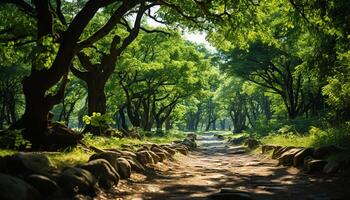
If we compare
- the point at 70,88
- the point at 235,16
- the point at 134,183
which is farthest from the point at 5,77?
the point at 134,183

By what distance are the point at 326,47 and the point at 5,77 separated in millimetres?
30466

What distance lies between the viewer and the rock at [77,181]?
6.75m

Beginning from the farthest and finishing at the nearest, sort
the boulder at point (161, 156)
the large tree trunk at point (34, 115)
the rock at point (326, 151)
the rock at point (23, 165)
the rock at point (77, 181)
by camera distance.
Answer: the boulder at point (161, 156)
the large tree trunk at point (34, 115)
the rock at point (326, 151)
the rock at point (23, 165)
the rock at point (77, 181)

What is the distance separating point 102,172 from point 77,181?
1.17 meters

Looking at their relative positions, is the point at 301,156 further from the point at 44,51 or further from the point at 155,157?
the point at 44,51

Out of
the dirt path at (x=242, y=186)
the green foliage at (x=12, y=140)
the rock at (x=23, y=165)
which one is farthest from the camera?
the green foliage at (x=12, y=140)

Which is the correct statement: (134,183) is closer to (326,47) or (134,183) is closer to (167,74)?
(326,47)

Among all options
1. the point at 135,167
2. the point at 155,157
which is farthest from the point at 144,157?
the point at 135,167

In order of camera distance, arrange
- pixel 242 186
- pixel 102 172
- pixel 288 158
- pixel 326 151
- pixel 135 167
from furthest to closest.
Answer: pixel 288 158 → pixel 326 151 → pixel 135 167 → pixel 242 186 → pixel 102 172

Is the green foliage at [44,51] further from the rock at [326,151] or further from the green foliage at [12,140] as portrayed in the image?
the rock at [326,151]

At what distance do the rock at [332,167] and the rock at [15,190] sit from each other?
6958mm

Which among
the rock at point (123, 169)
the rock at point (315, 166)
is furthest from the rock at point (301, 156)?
the rock at point (123, 169)

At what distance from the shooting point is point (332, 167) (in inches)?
386

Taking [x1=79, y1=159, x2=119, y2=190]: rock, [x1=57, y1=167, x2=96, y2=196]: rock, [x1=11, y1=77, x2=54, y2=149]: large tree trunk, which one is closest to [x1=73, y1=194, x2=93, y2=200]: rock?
[x1=57, y1=167, x2=96, y2=196]: rock
